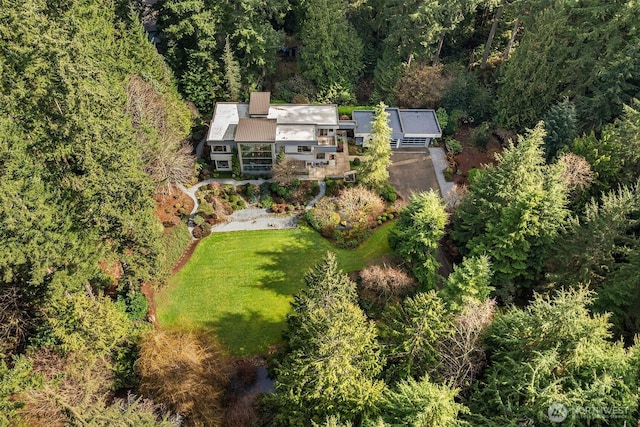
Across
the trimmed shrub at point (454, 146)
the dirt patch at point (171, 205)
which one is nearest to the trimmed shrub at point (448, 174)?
the trimmed shrub at point (454, 146)

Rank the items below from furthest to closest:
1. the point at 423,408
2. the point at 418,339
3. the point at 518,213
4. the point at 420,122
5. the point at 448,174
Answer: the point at 420,122, the point at 448,174, the point at 518,213, the point at 418,339, the point at 423,408

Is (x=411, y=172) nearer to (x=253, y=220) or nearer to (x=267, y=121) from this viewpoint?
(x=267, y=121)

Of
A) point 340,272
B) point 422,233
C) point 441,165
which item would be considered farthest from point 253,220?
point 441,165

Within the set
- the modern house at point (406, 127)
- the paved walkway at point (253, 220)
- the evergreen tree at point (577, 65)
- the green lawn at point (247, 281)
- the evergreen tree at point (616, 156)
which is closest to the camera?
the evergreen tree at point (616, 156)

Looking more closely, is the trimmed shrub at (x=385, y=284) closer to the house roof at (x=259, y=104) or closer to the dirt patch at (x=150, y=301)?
the dirt patch at (x=150, y=301)

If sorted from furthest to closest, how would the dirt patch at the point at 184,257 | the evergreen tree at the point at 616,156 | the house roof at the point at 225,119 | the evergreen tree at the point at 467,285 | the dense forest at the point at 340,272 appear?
1. the house roof at the point at 225,119
2. the dirt patch at the point at 184,257
3. the evergreen tree at the point at 616,156
4. the evergreen tree at the point at 467,285
5. the dense forest at the point at 340,272

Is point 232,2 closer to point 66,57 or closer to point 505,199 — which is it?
point 66,57
